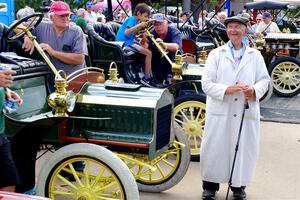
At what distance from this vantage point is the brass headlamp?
3.57 metres

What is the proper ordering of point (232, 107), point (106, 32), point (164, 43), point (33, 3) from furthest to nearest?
point (33, 3) → point (106, 32) → point (164, 43) → point (232, 107)

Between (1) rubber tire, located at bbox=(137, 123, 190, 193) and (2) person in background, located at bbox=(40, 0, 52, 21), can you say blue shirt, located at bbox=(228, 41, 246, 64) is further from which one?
(2) person in background, located at bbox=(40, 0, 52, 21)

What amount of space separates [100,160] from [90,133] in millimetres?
458

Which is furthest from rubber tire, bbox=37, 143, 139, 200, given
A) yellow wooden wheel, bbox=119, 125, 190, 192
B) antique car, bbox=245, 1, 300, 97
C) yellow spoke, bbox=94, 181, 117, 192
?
antique car, bbox=245, 1, 300, 97

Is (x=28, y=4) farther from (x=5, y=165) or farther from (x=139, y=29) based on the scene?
(x=5, y=165)

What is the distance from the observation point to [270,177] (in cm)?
525

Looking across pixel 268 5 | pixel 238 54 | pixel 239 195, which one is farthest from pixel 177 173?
pixel 268 5

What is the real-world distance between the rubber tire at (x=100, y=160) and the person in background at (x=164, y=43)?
328 centimetres

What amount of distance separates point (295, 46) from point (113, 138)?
7.51 metres

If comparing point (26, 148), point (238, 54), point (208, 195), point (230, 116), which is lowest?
point (208, 195)

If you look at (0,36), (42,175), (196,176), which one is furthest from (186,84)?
(42,175)

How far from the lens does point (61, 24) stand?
186 inches

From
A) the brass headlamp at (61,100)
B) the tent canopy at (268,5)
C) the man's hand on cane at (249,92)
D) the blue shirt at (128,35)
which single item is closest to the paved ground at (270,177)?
the man's hand on cane at (249,92)

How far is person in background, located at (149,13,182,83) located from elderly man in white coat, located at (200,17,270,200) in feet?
7.65
